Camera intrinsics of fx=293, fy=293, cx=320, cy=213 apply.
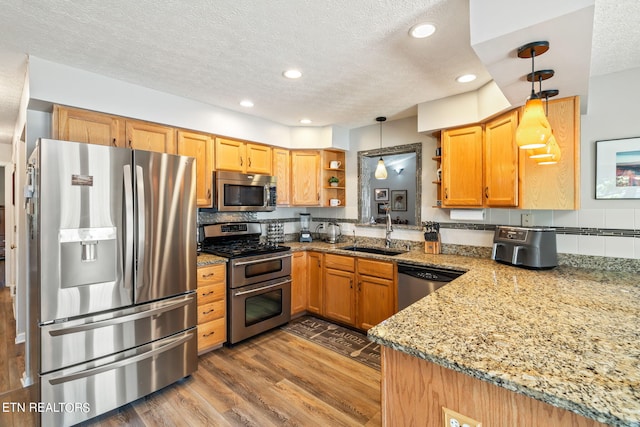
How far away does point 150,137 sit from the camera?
2.74 metres

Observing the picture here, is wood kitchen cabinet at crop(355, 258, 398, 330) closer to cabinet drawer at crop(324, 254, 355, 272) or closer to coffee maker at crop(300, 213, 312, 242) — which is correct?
cabinet drawer at crop(324, 254, 355, 272)

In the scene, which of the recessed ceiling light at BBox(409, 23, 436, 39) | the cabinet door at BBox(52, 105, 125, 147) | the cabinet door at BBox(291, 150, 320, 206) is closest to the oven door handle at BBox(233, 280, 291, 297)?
the cabinet door at BBox(291, 150, 320, 206)

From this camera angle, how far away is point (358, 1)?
1.53 m

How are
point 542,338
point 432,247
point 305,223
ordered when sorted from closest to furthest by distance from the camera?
point 542,338 → point 432,247 → point 305,223

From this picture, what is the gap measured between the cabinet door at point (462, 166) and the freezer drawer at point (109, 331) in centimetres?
263

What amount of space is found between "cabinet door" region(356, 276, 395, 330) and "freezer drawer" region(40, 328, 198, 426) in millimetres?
1758

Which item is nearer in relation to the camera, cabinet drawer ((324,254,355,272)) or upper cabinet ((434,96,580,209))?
upper cabinet ((434,96,580,209))

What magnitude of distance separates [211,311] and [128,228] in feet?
3.85

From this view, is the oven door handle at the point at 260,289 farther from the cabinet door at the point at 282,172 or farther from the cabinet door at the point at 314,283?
the cabinet door at the point at 282,172

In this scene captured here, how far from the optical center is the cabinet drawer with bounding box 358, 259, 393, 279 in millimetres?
3049

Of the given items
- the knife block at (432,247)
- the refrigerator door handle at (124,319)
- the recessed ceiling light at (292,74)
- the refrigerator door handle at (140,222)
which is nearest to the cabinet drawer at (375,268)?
the knife block at (432,247)

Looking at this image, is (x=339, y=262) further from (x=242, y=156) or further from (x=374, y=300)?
(x=242, y=156)

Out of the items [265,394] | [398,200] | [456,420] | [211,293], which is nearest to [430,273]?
[265,394]

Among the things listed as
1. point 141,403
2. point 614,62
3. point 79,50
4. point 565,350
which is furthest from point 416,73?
point 141,403
